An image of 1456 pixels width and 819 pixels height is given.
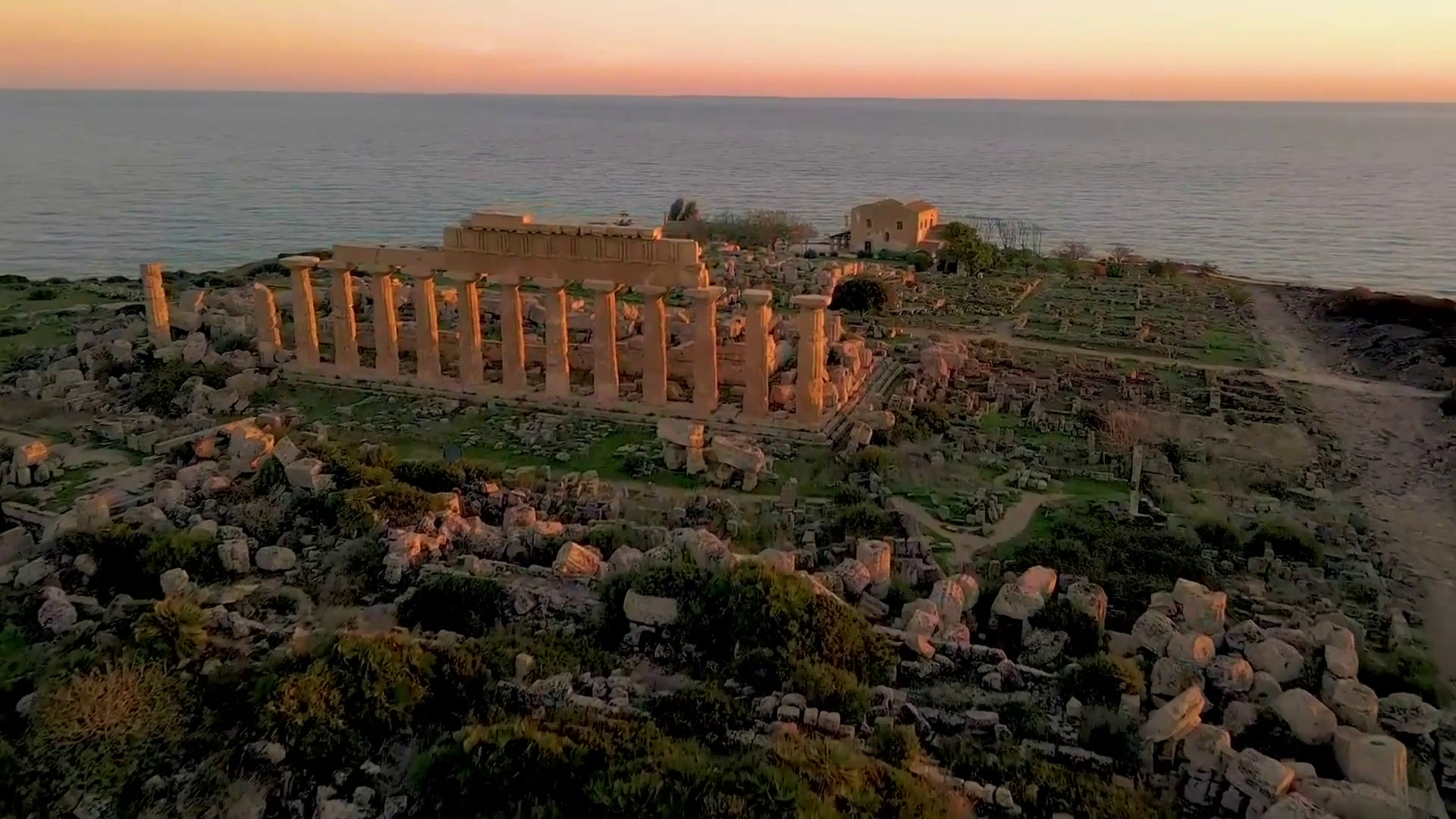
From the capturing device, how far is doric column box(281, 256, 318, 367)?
25.8 meters

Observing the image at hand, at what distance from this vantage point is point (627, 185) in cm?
12100

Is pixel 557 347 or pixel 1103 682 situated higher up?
pixel 557 347

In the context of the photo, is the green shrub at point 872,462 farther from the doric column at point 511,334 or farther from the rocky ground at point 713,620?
the doric column at point 511,334

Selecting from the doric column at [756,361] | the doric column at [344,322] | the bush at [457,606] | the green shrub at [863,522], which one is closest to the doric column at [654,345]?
the doric column at [756,361]

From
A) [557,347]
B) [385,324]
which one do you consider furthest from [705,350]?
[385,324]

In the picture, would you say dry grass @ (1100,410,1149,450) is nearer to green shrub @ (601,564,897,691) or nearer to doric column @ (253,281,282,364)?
green shrub @ (601,564,897,691)

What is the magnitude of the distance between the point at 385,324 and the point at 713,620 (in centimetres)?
1589

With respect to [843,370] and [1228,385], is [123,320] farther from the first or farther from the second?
[1228,385]

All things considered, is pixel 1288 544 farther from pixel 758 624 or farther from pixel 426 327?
pixel 426 327

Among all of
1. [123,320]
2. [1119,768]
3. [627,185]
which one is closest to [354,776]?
[1119,768]

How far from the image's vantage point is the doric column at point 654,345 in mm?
22688

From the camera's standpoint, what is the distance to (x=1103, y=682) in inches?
458

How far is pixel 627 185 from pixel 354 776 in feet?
376

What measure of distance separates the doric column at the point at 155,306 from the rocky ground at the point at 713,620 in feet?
19.9
